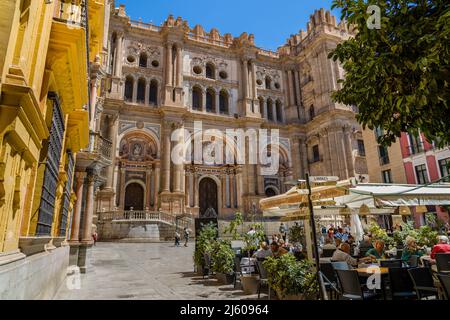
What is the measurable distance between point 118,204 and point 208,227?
639 inches

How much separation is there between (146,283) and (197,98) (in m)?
24.0

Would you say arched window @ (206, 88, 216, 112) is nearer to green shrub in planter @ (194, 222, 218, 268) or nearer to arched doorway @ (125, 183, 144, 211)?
arched doorway @ (125, 183, 144, 211)

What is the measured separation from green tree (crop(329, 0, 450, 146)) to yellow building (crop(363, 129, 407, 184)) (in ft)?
60.9

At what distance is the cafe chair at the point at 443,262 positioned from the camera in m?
5.40

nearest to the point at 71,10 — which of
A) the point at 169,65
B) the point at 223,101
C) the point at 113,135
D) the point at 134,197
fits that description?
the point at 113,135

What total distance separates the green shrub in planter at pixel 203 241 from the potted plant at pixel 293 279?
398 centimetres

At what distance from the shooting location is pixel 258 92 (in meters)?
32.3

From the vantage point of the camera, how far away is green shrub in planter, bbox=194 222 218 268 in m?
9.31

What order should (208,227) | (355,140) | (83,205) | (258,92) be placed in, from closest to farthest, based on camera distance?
(208,227) < (83,205) < (355,140) < (258,92)

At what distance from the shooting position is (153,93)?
Answer: 28219mm

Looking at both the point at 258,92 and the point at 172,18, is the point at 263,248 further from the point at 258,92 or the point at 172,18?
the point at 172,18

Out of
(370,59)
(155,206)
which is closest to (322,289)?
(370,59)

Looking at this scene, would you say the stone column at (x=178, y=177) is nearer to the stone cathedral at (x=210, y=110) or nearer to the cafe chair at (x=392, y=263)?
the stone cathedral at (x=210, y=110)

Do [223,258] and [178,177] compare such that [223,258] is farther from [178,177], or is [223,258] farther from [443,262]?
[178,177]
